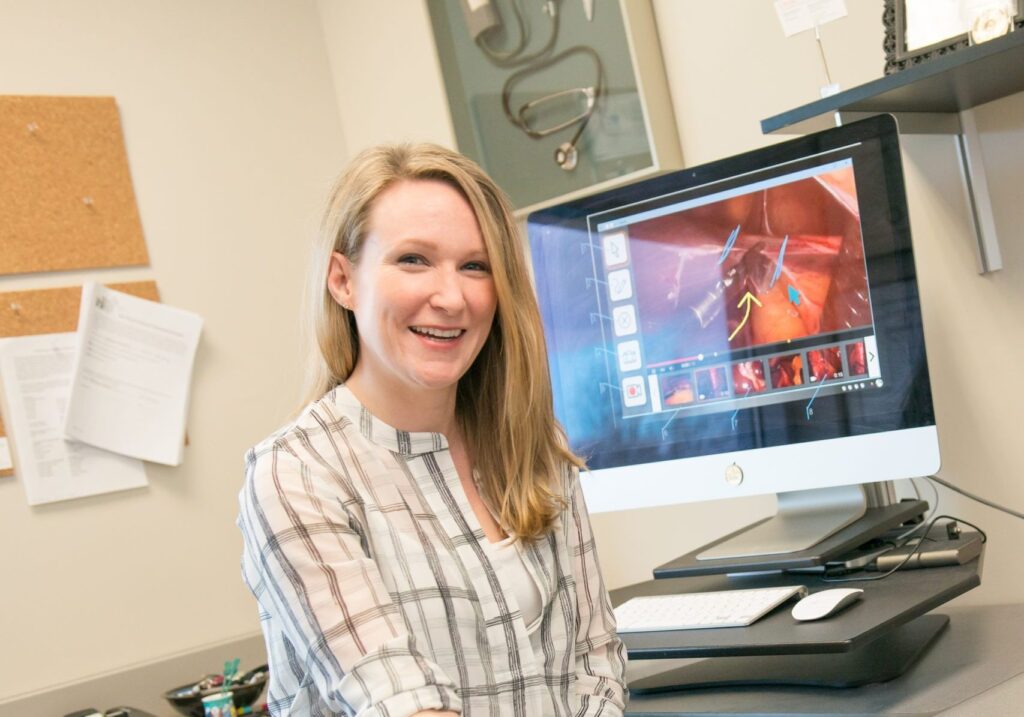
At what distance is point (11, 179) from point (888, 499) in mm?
1652

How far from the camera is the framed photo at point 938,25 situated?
50.8 inches

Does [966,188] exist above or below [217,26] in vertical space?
below

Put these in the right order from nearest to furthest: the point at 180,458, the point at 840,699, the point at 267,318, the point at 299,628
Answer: the point at 299,628 < the point at 840,699 < the point at 180,458 < the point at 267,318

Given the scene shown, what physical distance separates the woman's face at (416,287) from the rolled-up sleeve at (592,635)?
25cm

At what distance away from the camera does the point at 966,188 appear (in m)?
1.55

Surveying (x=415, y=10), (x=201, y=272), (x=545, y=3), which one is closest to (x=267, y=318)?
(x=201, y=272)

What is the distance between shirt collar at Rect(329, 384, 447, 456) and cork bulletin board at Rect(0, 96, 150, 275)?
1.16 meters

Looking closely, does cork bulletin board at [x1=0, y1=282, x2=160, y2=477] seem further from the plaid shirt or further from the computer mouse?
the computer mouse

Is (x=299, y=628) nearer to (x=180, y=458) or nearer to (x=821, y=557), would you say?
(x=821, y=557)

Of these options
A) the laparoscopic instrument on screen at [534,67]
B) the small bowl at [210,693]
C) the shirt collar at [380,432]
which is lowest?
the small bowl at [210,693]

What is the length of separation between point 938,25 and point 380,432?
0.82 meters

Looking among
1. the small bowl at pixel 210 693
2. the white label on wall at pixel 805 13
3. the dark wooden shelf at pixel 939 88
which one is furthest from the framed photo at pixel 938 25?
the small bowl at pixel 210 693

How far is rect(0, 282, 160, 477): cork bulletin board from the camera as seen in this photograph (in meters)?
2.10

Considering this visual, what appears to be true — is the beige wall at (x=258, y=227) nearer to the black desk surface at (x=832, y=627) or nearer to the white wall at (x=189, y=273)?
the white wall at (x=189, y=273)
